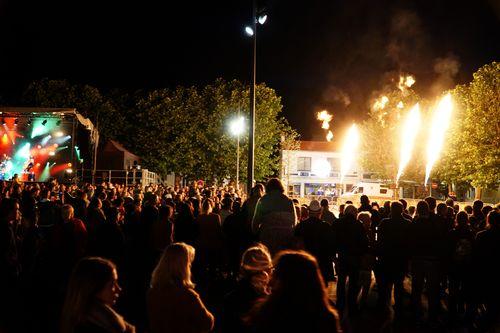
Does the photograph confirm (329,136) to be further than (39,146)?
Yes

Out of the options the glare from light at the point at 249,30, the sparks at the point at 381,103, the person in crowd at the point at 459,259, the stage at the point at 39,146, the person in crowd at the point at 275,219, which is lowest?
the person in crowd at the point at 459,259

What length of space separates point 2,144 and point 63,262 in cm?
2268

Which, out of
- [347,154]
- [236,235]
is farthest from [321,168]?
[236,235]

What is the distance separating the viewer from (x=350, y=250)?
29.0ft

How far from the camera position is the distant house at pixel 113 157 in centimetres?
4353

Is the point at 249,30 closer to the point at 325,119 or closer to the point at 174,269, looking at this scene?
the point at 174,269

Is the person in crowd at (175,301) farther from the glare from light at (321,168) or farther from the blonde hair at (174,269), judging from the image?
the glare from light at (321,168)

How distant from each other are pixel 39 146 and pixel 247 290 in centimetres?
2538

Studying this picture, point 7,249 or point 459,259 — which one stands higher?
point 7,249

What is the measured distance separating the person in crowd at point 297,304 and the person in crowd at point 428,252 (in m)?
6.12

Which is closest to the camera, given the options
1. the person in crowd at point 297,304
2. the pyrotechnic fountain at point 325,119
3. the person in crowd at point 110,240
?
the person in crowd at point 297,304

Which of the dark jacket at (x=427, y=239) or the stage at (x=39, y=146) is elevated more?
the stage at (x=39, y=146)

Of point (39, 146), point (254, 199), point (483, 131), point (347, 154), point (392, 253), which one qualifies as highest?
point (347, 154)

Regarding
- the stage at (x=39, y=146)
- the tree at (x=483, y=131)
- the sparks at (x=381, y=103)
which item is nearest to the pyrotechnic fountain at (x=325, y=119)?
the sparks at (x=381, y=103)
